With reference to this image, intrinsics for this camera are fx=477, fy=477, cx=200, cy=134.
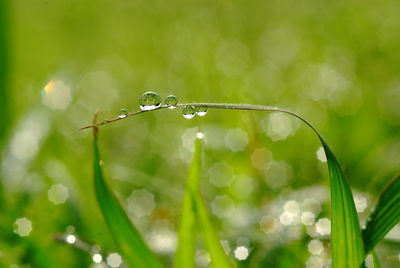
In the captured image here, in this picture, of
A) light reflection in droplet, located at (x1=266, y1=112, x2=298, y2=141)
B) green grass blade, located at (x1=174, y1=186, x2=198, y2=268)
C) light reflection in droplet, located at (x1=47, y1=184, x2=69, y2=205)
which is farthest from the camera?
light reflection in droplet, located at (x1=266, y1=112, x2=298, y2=141)

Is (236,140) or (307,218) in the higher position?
(236,140)

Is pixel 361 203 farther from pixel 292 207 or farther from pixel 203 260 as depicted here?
pixel 203 260

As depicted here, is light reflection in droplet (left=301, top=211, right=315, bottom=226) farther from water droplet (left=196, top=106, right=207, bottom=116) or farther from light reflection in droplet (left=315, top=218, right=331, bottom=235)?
water droplet (left=196, top=106, right=207, bottom=116)

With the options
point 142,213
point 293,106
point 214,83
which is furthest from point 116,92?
point 142,213

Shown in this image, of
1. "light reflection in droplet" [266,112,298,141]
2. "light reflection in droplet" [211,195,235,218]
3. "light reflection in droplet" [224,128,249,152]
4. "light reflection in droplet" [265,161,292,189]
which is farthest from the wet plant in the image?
"light reflection in droplet" [266,112,298,141]

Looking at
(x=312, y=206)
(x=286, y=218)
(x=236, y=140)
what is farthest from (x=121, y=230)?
(x=236, y=140)

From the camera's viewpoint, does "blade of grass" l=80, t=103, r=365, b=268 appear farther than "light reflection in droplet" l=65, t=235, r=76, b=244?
No

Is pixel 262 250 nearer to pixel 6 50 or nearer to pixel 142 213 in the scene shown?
pixel 142 213
